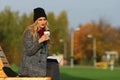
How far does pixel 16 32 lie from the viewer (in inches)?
1690

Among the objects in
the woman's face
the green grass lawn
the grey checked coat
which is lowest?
the green grass lawn

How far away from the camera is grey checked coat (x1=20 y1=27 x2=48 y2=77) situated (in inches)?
247

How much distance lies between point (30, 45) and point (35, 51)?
121mm

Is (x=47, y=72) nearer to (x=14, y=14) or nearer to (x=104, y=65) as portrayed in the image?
(x=14, y=14)

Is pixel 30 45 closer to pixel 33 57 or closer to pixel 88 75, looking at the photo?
pixel 33 57

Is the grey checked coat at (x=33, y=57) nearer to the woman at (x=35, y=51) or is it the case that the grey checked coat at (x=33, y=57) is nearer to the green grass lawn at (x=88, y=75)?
the woman at (x=35, y=51)

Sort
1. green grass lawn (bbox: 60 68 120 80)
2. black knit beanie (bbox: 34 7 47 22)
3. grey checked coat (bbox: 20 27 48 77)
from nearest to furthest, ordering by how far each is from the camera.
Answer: grey checked coat (bbox: 20 27 48 77), black knit beanie (bbox: 34 7 47 22), green grass lawn (bbox: 60 68 120 80)

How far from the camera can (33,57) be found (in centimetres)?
633

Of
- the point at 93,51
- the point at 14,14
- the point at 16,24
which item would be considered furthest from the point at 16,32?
the point at 93,51

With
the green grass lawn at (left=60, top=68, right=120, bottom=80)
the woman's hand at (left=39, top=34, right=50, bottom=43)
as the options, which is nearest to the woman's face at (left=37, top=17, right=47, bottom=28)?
the woman's hand at (left=39, top=34, right=50, bottom=43)

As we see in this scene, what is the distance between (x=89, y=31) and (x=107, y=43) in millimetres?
5598

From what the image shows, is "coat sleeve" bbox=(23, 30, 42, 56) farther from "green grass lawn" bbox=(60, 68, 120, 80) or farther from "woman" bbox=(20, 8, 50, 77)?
"green grass lawn" bbox=(60, 68, 120, 80)

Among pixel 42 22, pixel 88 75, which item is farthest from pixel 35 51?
pixel 88 75

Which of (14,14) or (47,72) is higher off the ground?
(14,14)
